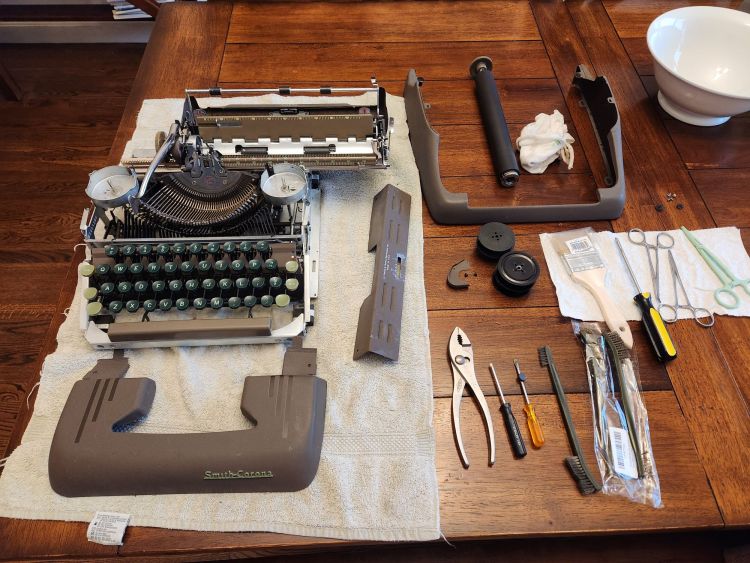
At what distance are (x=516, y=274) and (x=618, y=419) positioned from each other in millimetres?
351

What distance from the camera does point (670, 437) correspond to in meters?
0.97

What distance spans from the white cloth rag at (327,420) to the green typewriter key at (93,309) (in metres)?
0.08

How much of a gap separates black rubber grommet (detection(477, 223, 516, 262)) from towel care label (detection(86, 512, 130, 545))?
880 millimetres

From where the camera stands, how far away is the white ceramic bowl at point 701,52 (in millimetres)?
1387

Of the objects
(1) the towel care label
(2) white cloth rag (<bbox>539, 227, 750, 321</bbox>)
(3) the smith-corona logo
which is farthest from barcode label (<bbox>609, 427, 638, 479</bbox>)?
(1) the towel care label

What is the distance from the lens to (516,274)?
1.12m

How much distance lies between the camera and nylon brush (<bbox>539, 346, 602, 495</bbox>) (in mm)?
915

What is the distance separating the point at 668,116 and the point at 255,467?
144 cm

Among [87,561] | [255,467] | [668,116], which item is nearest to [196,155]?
[255,467]

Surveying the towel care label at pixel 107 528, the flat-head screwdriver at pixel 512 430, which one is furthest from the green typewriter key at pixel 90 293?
the flat-head screwdriver at pixel 512 430

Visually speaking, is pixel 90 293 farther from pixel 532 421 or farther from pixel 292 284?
pixel 532 421

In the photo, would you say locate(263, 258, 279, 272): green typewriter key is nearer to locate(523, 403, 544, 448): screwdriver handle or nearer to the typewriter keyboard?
the typewriter keyboard

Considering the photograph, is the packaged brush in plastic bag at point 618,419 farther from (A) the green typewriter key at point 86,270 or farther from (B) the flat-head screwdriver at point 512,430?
(A) the green typewriter key at point 86,270

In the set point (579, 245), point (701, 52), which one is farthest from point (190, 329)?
point (701, 52)
